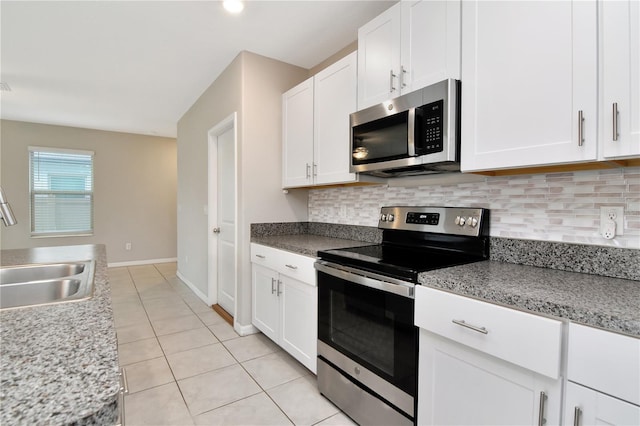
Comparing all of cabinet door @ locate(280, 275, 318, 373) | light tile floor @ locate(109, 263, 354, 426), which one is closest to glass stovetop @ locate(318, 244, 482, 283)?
cabinet door @ locate(280, 275, 318, 373)

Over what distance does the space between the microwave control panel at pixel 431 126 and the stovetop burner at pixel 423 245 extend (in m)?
0.40

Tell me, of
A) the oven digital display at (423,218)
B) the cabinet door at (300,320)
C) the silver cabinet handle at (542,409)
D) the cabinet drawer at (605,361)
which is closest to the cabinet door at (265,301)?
the cabinet door at (300,320)

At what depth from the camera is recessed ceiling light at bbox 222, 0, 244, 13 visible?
A: 2070mm

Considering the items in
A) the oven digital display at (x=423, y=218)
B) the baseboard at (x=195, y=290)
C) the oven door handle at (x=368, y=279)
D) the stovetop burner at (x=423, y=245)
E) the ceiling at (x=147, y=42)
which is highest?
the ceiling at (x=147, y=42)

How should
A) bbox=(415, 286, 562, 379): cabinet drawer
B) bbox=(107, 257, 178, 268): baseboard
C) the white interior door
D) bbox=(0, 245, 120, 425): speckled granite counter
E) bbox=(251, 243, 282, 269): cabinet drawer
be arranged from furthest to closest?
bbox=(107, 257, 178, 268): baseboard < the white interior door < bbox=(251, 243, 282, 269): cabinet drawer < bbox=(415, 286, 562, 379): cabinet drawer < bbox=(0, 245, 120, 425): speckled granite counter

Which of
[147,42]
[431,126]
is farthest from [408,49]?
[147,42]

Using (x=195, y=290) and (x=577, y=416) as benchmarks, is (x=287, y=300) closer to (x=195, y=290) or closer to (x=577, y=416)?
(x=577, y=416)

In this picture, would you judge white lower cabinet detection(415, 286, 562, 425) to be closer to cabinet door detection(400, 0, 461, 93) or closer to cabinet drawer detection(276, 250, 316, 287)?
cabinet drawer detection(276, 250, 316, 287)

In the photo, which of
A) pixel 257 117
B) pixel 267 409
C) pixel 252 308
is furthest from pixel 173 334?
pixel 257 117

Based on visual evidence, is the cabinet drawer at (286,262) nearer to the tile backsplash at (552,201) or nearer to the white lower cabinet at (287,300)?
the white lower cabinet at (287,300)

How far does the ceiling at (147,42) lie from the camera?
2.18 m

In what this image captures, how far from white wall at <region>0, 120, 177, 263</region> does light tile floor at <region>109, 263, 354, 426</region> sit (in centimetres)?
290

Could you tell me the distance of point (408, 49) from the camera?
5.50 ft

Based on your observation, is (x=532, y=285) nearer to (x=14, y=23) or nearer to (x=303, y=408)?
(x=303, y=408)
